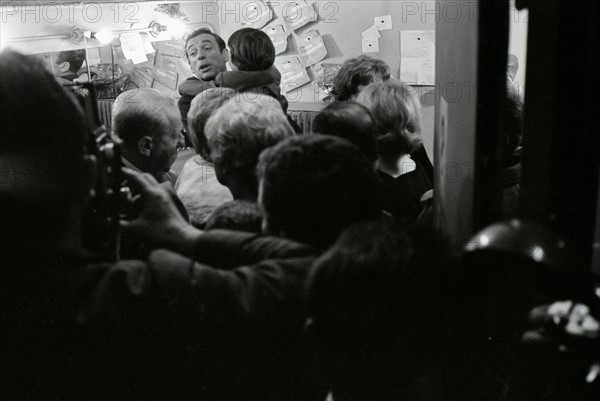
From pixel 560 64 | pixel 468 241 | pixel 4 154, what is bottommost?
pixel 468 241

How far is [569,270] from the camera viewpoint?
1.04 meters

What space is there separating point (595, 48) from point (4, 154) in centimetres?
93

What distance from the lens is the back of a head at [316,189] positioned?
1.04 meters

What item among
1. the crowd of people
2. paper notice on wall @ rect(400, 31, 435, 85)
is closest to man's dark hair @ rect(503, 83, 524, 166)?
the crowd of people

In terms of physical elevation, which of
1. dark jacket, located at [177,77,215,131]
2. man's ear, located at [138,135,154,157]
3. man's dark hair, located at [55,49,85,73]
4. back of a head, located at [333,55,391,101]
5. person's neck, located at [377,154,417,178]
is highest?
man's dark hair, located at [55,49,85,73]

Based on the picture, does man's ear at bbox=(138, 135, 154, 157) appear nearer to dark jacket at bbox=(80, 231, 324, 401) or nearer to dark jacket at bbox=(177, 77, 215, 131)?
dark jacket at bbox=(177, 77, 215, 131)

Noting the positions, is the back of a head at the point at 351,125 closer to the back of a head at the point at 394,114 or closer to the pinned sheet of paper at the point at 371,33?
the back of a head at the point at 394,114

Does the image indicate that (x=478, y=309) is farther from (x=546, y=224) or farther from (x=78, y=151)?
(x=78, y=151)

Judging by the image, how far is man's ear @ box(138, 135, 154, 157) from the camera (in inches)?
43.9

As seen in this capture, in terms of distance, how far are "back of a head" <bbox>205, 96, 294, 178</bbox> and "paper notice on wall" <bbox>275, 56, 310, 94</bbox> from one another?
0.19 feet

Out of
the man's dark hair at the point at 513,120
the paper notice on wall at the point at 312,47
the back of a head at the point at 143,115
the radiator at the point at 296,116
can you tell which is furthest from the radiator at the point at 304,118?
the man's dark hair at the point at 513,120

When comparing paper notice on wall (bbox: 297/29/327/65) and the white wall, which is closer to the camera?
A: the white wall

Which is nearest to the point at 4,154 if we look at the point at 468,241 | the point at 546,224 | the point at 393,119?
the point at 393,119

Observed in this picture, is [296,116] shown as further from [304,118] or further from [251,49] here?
[251,49]
